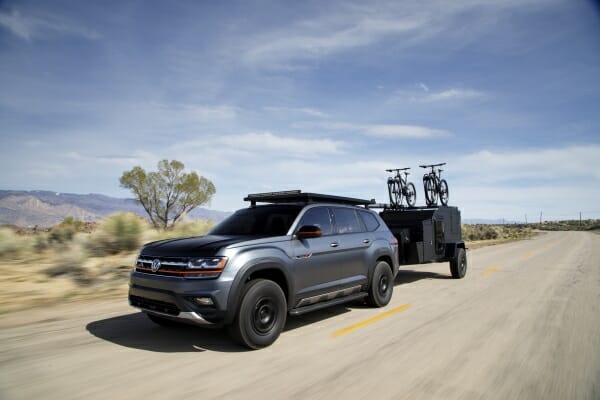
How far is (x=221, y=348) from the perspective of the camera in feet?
15.7

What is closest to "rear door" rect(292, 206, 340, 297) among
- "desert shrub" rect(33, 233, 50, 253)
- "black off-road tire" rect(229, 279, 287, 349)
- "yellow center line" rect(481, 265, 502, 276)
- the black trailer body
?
"black off-road tire" rect(229, 279, 287, 349)

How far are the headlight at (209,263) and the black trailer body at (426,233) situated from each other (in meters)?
5.74

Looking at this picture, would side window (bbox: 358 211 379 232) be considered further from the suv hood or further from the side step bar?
the suv hood

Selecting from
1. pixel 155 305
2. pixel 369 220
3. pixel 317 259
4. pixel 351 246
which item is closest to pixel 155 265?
pixel 155 305

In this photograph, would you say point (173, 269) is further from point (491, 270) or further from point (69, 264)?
point (491, 270)

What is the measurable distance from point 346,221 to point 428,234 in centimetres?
375

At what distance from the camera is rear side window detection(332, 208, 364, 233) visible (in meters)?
6.59

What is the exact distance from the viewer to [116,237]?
12453mm

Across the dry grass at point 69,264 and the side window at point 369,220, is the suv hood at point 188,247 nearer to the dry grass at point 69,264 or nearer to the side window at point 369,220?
the side window at point 369,220

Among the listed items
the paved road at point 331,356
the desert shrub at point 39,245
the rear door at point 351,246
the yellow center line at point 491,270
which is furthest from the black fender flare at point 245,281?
the desert shrub at point 39,245

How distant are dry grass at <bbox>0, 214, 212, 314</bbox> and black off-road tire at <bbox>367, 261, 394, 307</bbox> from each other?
4.95m

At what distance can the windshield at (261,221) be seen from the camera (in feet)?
18.8

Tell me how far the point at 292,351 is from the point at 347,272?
1965 millimetres

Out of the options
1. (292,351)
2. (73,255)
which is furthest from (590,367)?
(73,255)
